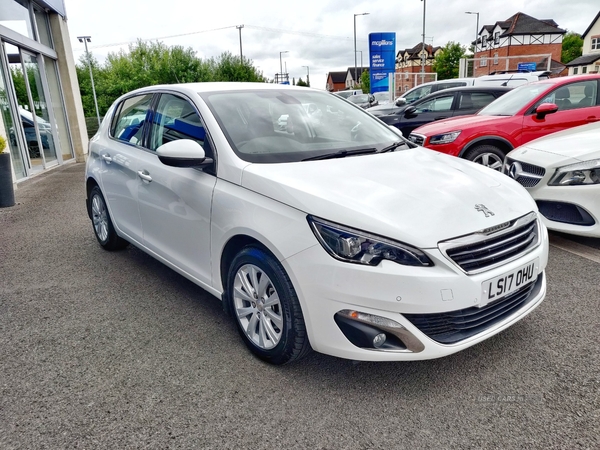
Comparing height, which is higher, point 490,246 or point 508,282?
point 490,246

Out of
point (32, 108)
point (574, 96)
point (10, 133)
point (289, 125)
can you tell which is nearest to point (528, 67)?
point (574, 96)

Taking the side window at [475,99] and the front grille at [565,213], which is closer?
the front grille at [565,213]

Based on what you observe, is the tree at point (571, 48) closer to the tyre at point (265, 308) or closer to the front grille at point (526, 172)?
the front grille at point (526, 172)

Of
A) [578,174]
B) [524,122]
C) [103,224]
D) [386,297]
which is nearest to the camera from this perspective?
[386,297]

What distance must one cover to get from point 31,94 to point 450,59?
5717 cm

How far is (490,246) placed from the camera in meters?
2.27

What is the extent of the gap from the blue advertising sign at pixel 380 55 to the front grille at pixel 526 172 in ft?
89.6

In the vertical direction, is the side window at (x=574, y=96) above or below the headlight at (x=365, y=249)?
above

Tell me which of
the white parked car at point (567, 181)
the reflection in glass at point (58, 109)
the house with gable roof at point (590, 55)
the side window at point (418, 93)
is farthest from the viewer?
the house with gable roof at point (590, 55)

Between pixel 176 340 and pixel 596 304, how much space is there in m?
2.88

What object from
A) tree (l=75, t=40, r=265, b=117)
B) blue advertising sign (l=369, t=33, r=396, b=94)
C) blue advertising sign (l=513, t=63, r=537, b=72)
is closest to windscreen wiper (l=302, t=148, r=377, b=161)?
blue advertising sign (l=369, t=33, r=396, b=94)

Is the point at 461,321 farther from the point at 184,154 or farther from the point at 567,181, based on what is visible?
the point at 567,181

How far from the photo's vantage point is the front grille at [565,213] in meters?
4.17

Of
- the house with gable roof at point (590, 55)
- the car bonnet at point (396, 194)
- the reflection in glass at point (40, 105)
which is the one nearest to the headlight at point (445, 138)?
the car bonnet at point (396, 194)
